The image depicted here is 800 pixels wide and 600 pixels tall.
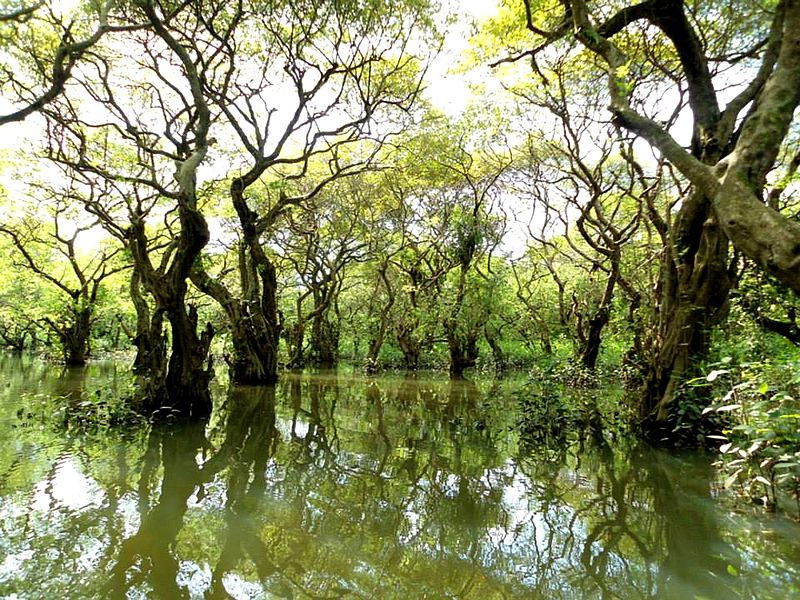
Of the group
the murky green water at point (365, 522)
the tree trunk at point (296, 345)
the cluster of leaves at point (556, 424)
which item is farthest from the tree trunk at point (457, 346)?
the murky green water at point (365, 522)

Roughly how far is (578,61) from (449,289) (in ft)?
37.4

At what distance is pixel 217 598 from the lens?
266cm

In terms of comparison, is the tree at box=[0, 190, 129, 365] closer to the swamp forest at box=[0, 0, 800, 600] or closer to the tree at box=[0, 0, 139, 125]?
the swamp forest at box=[0, 0, 800, 600]

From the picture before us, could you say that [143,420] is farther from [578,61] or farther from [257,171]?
[578,61]

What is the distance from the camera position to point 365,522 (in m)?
3.80

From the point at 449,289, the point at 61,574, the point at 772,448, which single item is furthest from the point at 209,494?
the point at 449,289

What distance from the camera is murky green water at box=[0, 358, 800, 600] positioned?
2879mm

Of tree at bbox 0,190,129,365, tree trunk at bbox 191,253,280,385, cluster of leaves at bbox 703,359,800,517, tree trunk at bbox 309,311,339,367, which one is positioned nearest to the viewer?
cluster of leaves at bbox 703,359,800,517

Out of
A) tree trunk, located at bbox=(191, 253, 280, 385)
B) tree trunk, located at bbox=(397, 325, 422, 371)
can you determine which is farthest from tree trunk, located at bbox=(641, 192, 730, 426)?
tree trunk, located at bbox=(397, 325, 422, 371)

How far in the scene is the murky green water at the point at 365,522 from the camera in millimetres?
2879

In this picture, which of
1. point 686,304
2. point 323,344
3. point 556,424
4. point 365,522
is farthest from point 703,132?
point 323,344

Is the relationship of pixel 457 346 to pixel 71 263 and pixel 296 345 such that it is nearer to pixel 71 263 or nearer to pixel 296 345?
pixel 296 345

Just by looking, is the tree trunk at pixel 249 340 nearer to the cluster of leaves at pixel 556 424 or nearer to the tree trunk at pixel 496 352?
the cluster of leaves at pixel 556 424

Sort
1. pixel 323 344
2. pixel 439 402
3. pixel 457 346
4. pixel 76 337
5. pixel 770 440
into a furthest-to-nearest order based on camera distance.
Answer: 1. pixel 323 344
2. pixel 457 346
3. pixel 76 337
4. pixel 439 402
5. pixel 770 440
